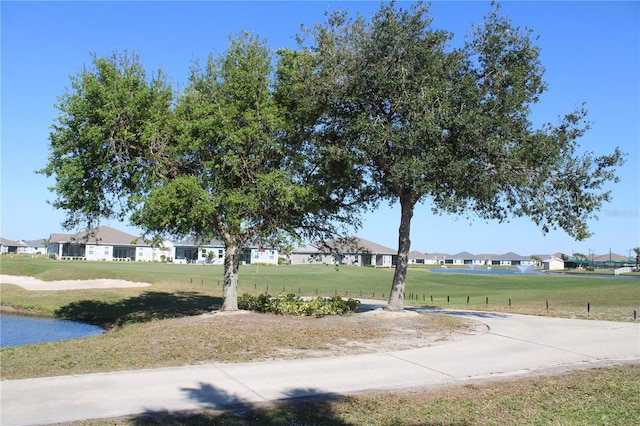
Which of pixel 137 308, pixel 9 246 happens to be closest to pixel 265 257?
pixel 137 308

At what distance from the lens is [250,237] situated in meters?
19.3

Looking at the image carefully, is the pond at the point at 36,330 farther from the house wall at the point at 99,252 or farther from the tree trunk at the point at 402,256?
the house wall at the point at 99,252

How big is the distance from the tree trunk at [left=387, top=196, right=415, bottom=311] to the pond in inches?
496

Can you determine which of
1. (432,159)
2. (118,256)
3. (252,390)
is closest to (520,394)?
(252,390)

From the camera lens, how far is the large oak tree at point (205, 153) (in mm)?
16594

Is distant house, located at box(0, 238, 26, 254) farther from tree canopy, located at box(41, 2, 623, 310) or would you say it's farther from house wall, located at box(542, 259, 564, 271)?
house wall, located at box(542, 259, 564, 271)

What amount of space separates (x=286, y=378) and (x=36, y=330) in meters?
17.6

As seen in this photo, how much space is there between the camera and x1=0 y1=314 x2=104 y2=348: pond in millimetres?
19969

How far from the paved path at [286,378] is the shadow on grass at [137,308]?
1308cm

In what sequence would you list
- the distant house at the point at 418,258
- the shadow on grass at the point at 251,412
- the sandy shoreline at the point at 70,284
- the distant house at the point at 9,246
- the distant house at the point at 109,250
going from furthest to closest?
the distant house at the point at 418,258, the distant house at the point at 9,246, the distant house at the point at 109,250, the sandy shoreline at the point at 70,284, the shadow on grass at the point at 251,412

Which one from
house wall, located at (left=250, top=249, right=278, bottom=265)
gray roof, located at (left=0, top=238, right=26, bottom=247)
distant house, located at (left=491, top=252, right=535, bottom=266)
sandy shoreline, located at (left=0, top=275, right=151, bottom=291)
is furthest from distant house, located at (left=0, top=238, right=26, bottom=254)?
distant house, located at (left=491, top=252, right=535, bottom=266)

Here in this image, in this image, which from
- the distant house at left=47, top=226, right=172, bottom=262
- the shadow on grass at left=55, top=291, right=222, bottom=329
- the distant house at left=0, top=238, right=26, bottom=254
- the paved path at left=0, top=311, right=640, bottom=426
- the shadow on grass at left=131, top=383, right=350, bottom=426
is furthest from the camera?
the distant house at left=0, top=238, right=26, bottom=254

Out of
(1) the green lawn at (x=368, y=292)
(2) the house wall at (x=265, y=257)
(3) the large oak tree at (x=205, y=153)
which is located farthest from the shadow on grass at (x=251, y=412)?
(2) the house wall at (x=265, y=257)

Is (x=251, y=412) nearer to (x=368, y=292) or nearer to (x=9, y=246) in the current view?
(x=368, y=292)
